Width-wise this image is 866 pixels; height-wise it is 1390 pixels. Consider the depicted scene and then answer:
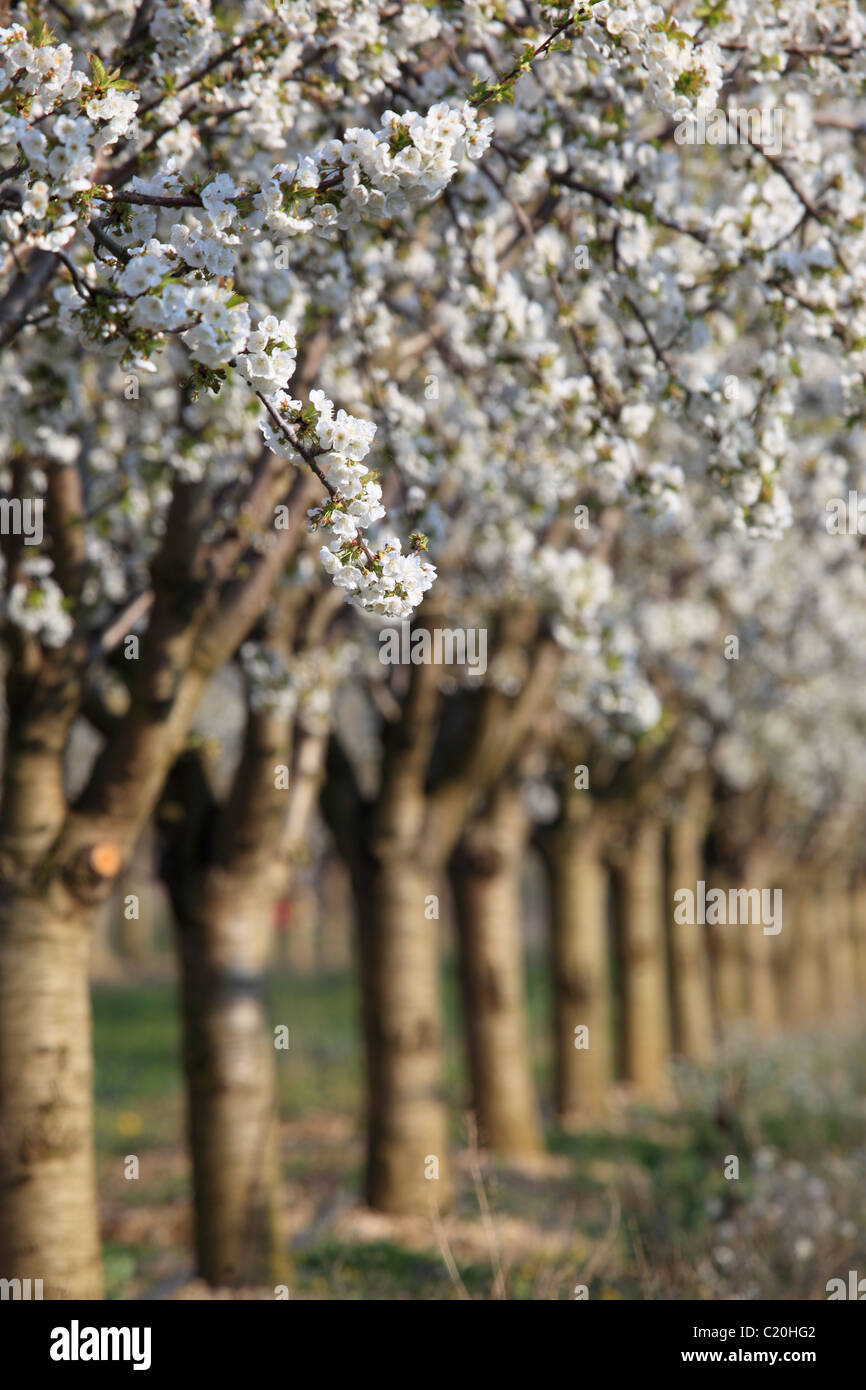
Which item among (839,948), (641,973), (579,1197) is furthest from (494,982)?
(839,948)

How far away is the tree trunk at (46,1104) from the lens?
6016 mm

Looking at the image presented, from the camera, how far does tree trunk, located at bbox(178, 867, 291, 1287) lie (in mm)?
7797

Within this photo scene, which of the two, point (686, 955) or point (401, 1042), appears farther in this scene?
point (686, 955)

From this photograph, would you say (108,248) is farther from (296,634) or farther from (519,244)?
(296,634)

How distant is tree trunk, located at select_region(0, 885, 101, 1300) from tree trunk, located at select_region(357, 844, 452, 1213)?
354 cm

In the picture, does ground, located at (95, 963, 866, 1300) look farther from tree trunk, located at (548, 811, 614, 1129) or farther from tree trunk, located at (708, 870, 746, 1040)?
tree trunk, located at (708, 870, 746, 1040)

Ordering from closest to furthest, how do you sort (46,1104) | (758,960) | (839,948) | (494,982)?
(46,1104)
(494,982)
(758,960)
(839,948)

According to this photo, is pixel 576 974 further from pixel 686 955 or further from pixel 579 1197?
pixel 686 955

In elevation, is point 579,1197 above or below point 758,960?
below

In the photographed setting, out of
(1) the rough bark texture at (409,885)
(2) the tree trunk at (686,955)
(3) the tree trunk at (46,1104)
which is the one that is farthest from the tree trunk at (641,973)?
(3) the tree trunk at (46,1104)

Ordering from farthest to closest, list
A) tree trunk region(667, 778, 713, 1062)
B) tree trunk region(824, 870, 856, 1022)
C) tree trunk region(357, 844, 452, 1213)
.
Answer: tree trunk region(824, 870, 856, 1022) < tree trunk region(667, 778, 713, 1062) < tree trunk region(357, 844, 452, 1213)

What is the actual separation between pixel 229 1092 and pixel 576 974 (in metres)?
6.93

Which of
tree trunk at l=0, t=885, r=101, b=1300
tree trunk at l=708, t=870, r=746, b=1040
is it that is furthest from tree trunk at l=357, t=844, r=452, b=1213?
tree trunk at l=708, t=870, r=746, b=1040

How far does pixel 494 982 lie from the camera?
12.0m
